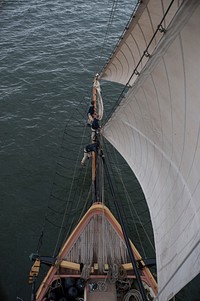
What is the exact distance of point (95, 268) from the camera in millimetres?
11141

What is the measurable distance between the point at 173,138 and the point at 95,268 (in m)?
6.55

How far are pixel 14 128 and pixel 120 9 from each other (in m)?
20.9

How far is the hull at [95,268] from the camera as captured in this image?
10.9m

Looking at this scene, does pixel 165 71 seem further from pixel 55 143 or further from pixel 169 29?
pixel 55 143

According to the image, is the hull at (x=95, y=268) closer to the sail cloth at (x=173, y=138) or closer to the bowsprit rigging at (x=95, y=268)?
the bowsprit rigging at (x=95, y=268)

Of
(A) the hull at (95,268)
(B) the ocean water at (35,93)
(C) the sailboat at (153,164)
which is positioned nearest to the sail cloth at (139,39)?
(C) the sailboat at (153,164)

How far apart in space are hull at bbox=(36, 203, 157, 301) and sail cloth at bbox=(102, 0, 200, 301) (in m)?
3.54

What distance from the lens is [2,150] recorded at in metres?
19.7

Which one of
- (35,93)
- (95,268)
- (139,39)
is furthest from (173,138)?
(35,93)

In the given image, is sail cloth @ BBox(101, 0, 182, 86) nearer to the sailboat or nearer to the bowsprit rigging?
the sailboat

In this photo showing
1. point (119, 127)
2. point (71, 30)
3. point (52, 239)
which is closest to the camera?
point (119, 127)

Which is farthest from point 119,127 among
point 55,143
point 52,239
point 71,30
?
point 71,30

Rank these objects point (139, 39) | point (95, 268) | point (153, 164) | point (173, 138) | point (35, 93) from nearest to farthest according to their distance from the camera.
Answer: point (173, 138) → point (153, 164) → point (139, 39) → point (95, 268) → point (35, 93)

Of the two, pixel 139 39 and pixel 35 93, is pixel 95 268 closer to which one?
pixel 139 39
